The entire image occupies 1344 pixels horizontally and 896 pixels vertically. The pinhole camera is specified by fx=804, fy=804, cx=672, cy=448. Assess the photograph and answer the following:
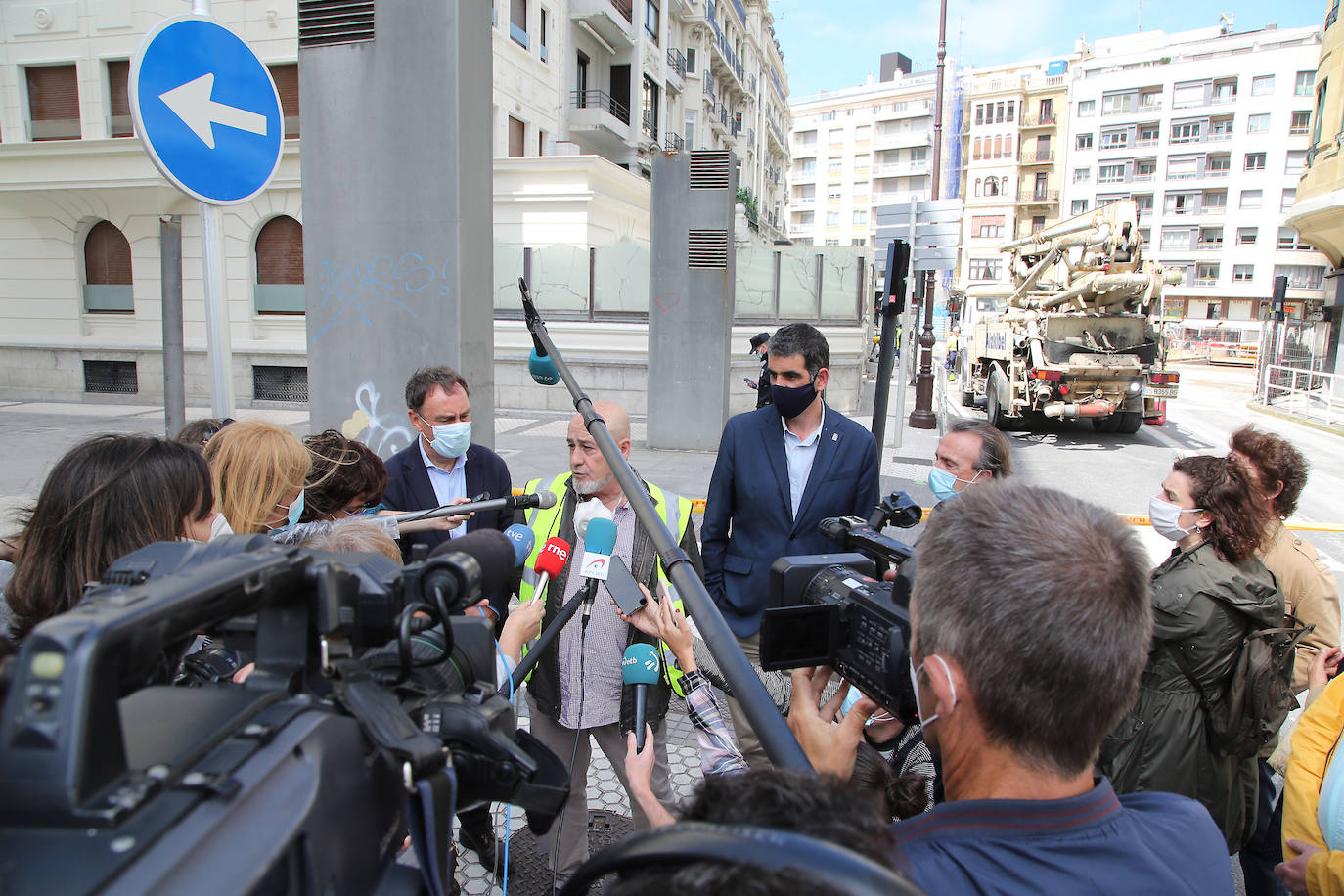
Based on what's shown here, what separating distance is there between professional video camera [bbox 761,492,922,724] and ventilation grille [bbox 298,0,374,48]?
4181mm

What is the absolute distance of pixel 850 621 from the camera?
169 centimetres

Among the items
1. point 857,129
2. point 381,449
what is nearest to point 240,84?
point 381,449

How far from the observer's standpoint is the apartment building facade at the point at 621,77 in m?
20.9

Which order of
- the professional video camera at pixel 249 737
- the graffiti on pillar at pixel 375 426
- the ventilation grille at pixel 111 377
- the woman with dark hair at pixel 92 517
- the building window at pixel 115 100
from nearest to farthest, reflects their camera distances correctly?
the professional video camera at pixel 249 737 < the woman with dark hair at pixel 92 517 < the graffiti on pillar at pixel 375 426 < the building window at pixel 115 100 < the ventilation grille at pixel 111 377

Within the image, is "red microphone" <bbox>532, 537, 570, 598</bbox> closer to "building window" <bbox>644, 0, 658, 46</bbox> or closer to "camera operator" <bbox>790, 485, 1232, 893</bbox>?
"camera operator" <bbox>790, 485, 1232, 893</bbox>

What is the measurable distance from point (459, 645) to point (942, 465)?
2440 millimetres

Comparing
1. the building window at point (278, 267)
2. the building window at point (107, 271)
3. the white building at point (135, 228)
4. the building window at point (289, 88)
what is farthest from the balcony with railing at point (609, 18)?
the building window at point (107, 271)

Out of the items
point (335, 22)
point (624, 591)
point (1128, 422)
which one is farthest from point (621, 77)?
point (624, 591)

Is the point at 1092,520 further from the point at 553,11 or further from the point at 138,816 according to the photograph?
the point at 553,11

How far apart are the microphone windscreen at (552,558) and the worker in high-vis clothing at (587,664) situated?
0.12m

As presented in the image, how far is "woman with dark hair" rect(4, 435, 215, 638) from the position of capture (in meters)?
1.71

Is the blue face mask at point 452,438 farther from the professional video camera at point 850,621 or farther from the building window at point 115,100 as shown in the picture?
the building window at point 115,100

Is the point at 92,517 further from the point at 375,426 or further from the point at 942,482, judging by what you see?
the point at 375,426

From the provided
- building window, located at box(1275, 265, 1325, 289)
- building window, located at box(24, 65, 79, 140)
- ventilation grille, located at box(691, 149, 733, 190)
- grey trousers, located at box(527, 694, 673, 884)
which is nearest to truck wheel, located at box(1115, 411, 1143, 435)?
ventilation grille, located at box(691, 149, 733, 190)
